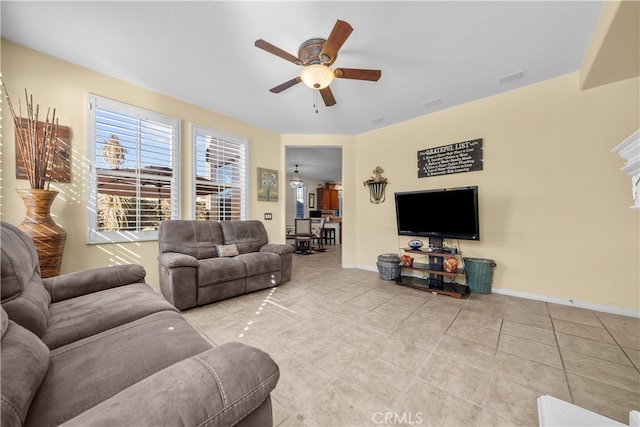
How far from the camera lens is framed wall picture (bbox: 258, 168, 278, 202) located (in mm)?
4332

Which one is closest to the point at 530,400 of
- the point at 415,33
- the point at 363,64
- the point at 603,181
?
the point at 603,181

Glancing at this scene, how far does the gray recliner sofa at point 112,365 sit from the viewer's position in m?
0.53

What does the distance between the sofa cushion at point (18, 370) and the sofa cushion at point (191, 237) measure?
7.58 feet

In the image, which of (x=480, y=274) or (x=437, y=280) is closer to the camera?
(x=480, y=274)

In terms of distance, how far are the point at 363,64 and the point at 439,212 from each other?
2.13 meters

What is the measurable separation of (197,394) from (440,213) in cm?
335

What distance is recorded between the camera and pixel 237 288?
2.87 meters

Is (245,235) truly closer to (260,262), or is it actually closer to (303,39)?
(260,262)

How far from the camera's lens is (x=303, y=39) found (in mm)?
2135

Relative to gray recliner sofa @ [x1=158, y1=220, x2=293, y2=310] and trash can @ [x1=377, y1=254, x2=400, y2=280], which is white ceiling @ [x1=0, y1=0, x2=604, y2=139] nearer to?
gray recliner sofa @ [x1=158, y1=220, x2=293, y2=310]

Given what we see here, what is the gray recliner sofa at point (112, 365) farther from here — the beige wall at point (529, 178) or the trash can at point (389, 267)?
the trash can at point (389, 267)

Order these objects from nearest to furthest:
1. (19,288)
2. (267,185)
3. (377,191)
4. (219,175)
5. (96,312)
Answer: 1. (19,288)
2. (96,312)
3. (219,175)
4. (377,191)
5. (267,185)

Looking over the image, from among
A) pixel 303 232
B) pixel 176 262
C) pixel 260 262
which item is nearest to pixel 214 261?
pixel 176 262

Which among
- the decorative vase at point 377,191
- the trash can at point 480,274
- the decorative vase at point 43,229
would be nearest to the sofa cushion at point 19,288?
the decorative vase at point 43,229
